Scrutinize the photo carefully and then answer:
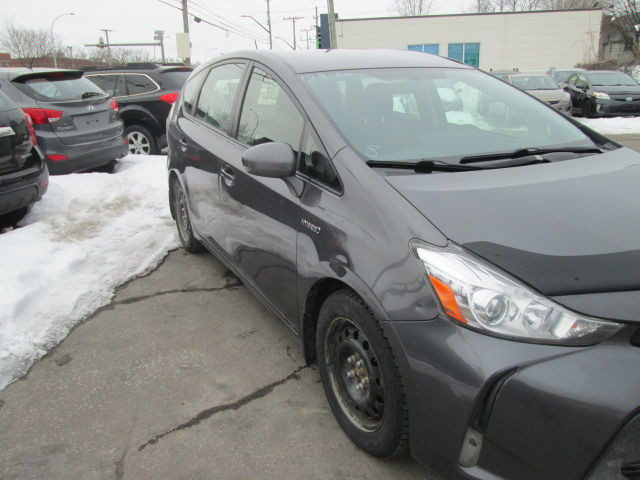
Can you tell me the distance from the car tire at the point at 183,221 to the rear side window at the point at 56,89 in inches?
126

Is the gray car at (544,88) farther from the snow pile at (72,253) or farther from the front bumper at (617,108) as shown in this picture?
the snow pile at (72,253)

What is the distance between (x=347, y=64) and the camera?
3.06 metres

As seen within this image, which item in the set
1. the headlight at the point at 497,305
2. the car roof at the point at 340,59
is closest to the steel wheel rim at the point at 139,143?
the car roof at the point at 340,59

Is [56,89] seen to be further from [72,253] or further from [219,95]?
[219,95]

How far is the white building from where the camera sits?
108 ft

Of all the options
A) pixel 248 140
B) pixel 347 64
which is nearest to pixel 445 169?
pixel 347 64

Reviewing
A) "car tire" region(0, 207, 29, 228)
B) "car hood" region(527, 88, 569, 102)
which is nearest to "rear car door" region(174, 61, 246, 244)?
"car tire" region(0, 207, 29, 228)

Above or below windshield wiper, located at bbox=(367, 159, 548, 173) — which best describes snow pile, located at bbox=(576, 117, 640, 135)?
below

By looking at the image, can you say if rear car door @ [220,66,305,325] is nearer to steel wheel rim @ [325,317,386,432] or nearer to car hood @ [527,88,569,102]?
steel wheel rim @ [325,317,386,432]

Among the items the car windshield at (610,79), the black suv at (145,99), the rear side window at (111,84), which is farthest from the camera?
the car windshield at (610,79)

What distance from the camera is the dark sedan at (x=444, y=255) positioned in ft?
5.20

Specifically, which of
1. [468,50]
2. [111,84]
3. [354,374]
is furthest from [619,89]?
[468,50]

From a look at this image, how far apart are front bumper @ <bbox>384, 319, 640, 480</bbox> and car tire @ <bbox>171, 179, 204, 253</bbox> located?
121 inches

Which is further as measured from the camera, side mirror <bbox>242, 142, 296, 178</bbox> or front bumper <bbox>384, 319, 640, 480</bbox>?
side mirror <bbox>242, 142, 296, 178</bbox>
